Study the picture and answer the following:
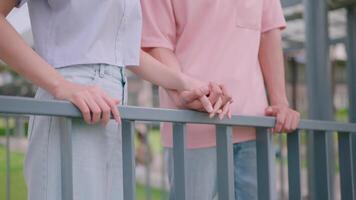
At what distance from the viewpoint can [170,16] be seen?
5.24ft

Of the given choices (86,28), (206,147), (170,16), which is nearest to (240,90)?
(206,147)

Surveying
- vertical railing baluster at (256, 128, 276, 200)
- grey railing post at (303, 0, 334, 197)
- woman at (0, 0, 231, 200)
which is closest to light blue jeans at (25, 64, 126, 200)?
woman at (0, 0, 231, 200)

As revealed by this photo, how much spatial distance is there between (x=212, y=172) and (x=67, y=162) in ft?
1.93

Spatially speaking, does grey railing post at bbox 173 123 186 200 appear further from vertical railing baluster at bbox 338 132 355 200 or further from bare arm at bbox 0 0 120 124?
vertical railing baluster at bbox 338 132 355 200

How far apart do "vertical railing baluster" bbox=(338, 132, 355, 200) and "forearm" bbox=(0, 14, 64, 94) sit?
1.23 meters

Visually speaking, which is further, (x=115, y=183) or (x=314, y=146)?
(x=314, y=146)

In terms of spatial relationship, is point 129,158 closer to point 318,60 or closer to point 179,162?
point 179,162

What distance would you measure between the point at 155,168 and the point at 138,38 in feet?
24.4

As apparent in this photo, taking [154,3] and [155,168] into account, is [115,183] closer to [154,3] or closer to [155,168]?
[154,3]

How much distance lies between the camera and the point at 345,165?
197 centimetres

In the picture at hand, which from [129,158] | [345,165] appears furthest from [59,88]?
[345,165]

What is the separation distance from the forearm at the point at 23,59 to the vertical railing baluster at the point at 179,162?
368 millimetres

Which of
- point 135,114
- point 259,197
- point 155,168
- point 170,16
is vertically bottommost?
point 155,168

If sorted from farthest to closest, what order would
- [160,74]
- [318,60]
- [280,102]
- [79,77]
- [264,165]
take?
[318,60]
[280,102]
[264,165]
[160,74]
[79,77]
